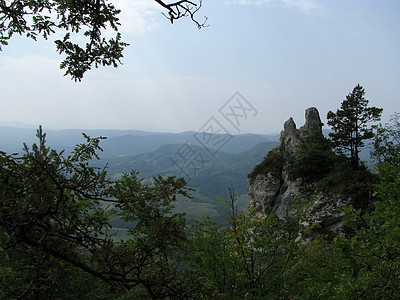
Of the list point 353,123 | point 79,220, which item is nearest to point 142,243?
point 79,220

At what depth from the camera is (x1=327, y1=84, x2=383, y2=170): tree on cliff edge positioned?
3055 cm

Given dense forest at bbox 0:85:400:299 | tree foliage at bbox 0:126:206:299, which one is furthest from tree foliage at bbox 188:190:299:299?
tree foliage at bbox 0:126:206:299

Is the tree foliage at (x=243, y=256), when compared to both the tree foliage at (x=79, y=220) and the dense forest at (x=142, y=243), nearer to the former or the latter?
the dense forest at (x=142, y=243)

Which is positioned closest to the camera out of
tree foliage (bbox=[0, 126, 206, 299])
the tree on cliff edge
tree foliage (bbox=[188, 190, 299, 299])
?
tree foliage (bbox=[0, 126, 206, 299])

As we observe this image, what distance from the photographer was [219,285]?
9.96 meters

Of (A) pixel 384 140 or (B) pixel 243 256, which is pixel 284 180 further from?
(B) pixel 243 256

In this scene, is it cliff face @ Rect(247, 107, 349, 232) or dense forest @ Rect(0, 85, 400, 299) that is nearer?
dense forest @ Rect(0, 85, 400, 299)

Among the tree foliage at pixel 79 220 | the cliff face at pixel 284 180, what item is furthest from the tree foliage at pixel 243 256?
the cliff face at pixel 284 180

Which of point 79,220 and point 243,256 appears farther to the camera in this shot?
point 243,256

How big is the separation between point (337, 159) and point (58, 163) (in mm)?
32679

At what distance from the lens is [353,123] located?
3089 cm

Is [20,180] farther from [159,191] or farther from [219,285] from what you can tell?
[219,285]

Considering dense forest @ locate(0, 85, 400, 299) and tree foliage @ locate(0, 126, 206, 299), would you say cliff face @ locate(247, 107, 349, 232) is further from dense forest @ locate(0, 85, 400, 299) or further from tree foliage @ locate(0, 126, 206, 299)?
tree foliage @ locate(0, 126, 206, 299)

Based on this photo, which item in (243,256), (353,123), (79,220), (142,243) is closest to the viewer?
(142,243)
